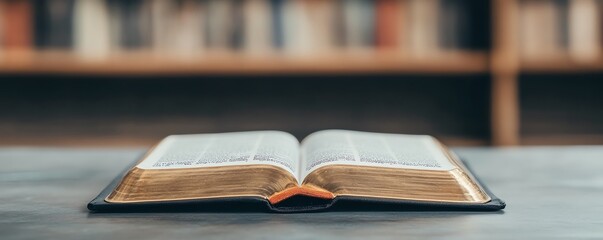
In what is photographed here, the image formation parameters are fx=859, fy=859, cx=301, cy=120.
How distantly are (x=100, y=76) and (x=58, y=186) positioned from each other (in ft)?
4.92

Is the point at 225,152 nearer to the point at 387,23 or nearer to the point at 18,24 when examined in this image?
the point at 387,23

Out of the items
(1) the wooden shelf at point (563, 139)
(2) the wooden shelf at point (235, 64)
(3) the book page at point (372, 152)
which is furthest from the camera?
(1) the wooden shelf at point (563, 139)

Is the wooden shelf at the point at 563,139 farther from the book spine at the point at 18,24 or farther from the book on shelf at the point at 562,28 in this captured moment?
the book spine at the point at 18,24

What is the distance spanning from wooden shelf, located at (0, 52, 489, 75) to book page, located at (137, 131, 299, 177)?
3.60 ft

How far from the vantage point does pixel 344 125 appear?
2473 millimetres

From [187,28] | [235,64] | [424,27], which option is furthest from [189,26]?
[424,27]

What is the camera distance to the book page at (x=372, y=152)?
0.84 meters

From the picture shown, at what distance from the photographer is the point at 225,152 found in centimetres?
92

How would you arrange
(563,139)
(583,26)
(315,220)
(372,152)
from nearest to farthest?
(315,220) → (372,152) → (583,26) → (563,139)

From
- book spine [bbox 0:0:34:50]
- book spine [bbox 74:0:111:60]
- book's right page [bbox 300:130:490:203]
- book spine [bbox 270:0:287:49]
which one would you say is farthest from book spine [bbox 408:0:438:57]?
book's right page [bbox 300:130:490:203]

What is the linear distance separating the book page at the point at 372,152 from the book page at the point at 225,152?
24 millimetres

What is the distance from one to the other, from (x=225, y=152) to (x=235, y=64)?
1.33 meters

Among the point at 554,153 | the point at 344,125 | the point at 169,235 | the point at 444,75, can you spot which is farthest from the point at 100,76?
A: the point at 169,235

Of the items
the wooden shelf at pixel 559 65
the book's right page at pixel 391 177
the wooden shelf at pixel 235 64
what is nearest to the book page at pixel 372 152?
the book's right page at pixel 391 177
